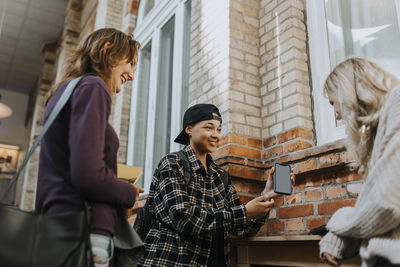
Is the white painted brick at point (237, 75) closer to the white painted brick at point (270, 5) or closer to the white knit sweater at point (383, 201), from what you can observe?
the white painted brick at point (270, 5)

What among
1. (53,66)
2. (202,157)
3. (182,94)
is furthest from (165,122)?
(53,66)

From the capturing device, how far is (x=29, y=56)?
29.2 feet

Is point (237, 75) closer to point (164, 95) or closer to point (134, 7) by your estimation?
point (164, 95)

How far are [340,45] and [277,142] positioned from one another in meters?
0.77

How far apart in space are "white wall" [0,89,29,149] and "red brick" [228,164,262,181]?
31.5ft

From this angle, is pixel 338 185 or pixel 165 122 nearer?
pixel 338 185

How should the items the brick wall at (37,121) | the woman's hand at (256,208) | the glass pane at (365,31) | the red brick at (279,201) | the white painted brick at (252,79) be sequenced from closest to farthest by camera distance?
the woman's hand at (256,208) → the glass pane at (365,31) → the red brick at (279,201) → the white painted brick at (252,79) → the brick wall at (37,121)

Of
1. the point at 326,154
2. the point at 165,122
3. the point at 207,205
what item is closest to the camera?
the point at 207,205

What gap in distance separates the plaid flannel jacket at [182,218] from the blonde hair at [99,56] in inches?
27.4

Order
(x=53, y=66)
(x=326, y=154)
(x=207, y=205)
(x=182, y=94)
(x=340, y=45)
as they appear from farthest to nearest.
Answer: (x=53, y=66)
(x=182, y=94)
(x=340, y=45)
(x=326, y=154)
(x=207, y=205)

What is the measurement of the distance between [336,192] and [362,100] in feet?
2.77

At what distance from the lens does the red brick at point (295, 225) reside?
210cm

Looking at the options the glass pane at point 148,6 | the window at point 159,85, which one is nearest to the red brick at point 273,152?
the window at point 159,85

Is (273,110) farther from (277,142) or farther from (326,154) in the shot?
(326,154)
